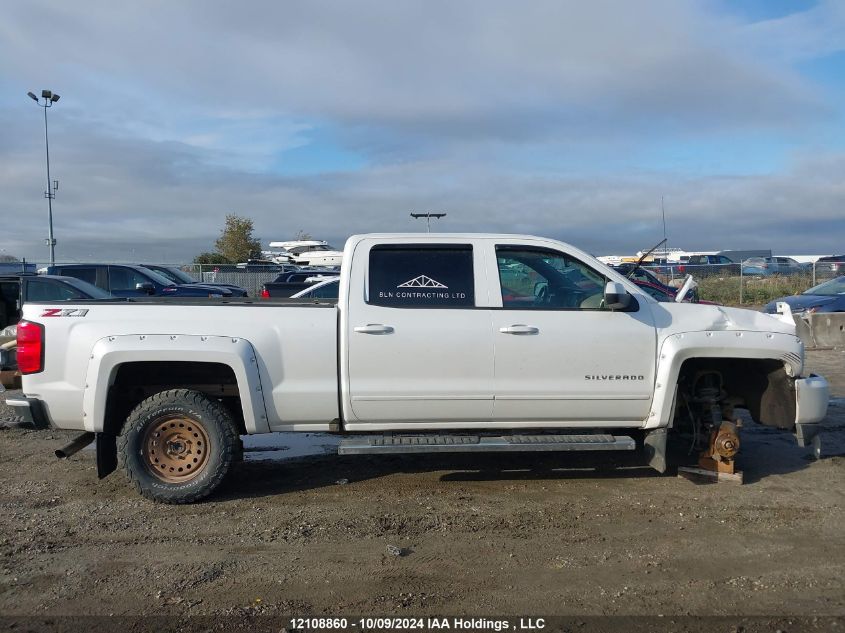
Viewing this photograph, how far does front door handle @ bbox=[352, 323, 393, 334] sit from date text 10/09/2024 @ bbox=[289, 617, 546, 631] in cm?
229

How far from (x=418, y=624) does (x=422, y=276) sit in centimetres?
283

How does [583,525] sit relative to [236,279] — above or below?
below

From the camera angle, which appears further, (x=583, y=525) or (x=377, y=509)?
(x=377, y=509)

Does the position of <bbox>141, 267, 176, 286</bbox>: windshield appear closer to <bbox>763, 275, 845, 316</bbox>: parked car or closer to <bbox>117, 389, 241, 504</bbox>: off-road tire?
<bbox>117, 389, 241, 504</bbox>: off-road tire

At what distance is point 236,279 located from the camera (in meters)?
31.5

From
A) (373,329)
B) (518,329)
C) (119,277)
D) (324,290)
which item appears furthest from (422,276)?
(119,277)

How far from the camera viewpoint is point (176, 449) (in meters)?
6.03

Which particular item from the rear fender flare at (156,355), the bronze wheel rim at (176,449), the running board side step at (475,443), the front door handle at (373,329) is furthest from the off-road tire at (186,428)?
the front door handle at (373,329)

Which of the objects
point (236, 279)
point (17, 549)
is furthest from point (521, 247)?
point (236, 279)

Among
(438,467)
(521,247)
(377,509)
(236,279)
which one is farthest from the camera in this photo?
(236,279)

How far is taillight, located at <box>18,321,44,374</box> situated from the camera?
5.82 metres

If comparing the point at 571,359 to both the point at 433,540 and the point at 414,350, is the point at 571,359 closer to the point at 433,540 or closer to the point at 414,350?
the point at 414,350

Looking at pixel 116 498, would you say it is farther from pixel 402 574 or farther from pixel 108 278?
pixel 108 278

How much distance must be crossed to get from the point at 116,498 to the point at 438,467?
2.75 metres
